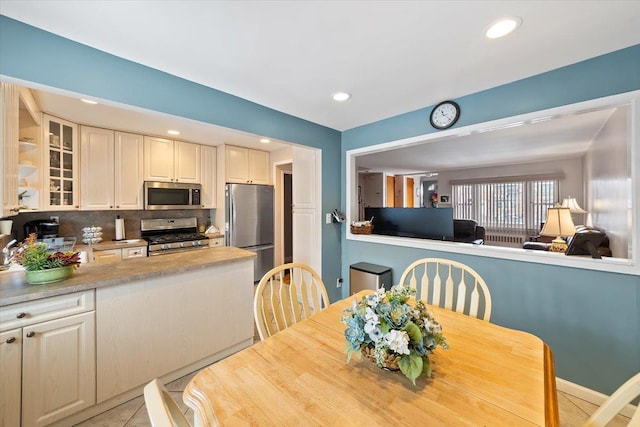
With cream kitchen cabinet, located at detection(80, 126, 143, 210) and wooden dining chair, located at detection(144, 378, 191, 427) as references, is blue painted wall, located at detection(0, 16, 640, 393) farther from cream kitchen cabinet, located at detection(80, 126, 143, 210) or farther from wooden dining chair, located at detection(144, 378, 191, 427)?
cream kitchen cabinet, located at detection(80, 126, 143, 210)

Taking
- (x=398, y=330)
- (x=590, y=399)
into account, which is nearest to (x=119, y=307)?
(x=398, y=330)

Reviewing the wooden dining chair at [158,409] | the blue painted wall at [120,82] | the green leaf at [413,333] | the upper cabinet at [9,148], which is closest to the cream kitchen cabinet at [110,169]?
the upper cabinet at [9,148]

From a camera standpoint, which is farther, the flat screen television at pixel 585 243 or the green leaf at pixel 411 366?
the flat screen television at pixel 585 243

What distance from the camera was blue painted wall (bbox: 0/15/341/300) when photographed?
1.35m

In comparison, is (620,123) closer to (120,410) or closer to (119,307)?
(119,307)

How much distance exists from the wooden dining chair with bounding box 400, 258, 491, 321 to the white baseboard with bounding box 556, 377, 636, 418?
633mm

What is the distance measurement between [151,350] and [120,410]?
15.0 inches

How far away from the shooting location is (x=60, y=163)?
2867 millimetres

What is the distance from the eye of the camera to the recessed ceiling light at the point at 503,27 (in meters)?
1.32

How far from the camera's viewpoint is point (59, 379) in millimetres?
1433

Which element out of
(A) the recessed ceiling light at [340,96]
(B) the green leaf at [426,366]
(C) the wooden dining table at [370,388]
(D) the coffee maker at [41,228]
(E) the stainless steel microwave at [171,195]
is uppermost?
(A) the recessed ceiling light at [340,96]

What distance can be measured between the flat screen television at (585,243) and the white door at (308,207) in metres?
2.28

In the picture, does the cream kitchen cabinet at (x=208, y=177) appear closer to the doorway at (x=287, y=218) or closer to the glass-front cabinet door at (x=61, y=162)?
the doorway at (x=287, y=218)

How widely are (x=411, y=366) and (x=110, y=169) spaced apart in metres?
4.13
